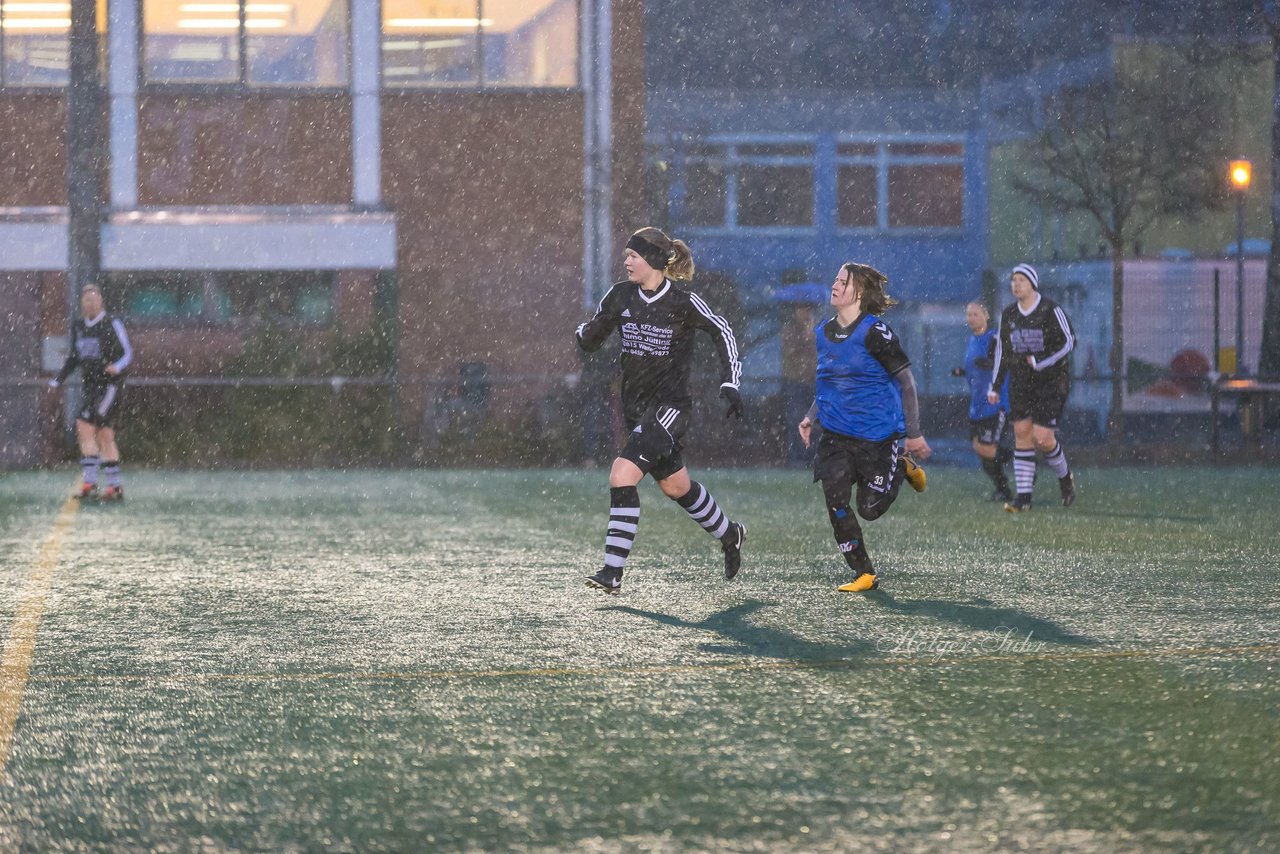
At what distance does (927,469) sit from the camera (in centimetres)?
2114

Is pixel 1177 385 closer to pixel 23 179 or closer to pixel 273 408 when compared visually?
pixel 273 408

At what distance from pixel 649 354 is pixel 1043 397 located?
6380 mm

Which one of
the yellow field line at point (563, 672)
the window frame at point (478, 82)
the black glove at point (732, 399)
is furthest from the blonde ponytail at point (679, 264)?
the window frame at point (478, 82)

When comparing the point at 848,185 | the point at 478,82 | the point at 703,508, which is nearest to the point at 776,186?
the point at 848,185

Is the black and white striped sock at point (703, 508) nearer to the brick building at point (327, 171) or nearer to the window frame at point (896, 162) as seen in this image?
the brick building at point (327, 171)

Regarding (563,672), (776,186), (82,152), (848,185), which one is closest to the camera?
(563,672)

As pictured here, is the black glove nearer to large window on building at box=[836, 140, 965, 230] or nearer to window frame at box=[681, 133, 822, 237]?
window frame at box=[681, 133, 822, 237]

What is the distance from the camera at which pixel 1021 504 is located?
14656 mm

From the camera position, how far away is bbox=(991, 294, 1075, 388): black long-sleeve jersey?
14.1 meters

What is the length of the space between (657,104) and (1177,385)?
47.2 feet

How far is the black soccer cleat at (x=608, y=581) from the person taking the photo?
8.65 metres

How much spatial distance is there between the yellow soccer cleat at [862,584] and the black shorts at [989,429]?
6.68m

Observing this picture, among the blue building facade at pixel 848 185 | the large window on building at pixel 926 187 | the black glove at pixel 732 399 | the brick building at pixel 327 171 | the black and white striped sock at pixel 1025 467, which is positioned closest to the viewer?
the black glove at pixel 732 399

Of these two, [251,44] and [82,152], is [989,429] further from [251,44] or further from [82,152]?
[251,44]
